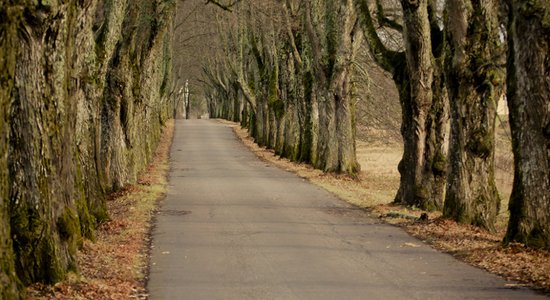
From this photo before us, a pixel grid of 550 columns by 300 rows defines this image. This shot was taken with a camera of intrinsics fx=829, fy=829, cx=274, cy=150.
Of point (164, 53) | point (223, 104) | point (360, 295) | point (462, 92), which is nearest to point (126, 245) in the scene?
point (360, 295)

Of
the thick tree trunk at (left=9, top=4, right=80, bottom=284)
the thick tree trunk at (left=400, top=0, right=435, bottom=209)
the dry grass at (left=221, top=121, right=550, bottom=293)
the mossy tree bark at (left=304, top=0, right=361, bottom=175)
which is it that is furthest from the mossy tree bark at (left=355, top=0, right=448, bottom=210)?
the thick tree trunk at (left=9, top=4, right=80, bottom=284)

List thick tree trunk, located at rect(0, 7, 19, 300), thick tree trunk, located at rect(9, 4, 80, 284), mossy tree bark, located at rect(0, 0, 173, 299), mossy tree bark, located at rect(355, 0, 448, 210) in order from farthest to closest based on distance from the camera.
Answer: mossy tree bark, located at rect(355, 0, 448, 210) → thick tree trunk, located at rect(9, 4, 80, 284) → mossy tree bark, located at rect(0, 0, 173, 299) → thick tree trunk, located at rect(0, 7, 19, 300)

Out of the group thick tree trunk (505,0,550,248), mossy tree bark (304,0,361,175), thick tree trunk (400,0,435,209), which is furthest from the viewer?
mossy tree bark (304,0,361,175)

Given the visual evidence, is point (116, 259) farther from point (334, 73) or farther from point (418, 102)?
point (334, 73)

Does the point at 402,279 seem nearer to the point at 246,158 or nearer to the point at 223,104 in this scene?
the point at 246,158

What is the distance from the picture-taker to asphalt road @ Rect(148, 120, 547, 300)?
32.0 ft

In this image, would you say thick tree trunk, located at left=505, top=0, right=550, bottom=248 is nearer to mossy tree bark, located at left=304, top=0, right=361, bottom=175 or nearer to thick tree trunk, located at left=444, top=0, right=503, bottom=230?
thick tree trunk, located at left=444, top=0, right=503, bottom=230

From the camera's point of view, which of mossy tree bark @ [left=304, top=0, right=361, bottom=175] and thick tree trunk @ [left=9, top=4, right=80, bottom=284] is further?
mossy tree bark @ [left=304, top=0, right=361, bottom=175]

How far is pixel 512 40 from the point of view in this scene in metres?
12.2

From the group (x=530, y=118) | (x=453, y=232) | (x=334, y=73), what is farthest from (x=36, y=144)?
(x=334, y=73)

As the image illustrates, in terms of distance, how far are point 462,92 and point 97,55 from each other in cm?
708

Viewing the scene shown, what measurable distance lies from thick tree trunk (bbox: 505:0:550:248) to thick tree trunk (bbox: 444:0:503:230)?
2.72 m

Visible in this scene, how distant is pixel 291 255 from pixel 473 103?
524 cm

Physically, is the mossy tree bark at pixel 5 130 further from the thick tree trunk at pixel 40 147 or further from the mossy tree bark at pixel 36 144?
the thick tree trunk at pixel 40 147
